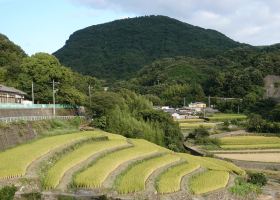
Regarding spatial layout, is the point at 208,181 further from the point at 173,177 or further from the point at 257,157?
the point at 257,157

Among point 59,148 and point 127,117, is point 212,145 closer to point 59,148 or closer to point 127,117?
point 127,117

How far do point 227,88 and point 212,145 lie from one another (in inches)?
2755

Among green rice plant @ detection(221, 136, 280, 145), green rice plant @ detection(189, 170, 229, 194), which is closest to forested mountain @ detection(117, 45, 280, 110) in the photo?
green rice plant @ detection(221, 136, 280, 145)

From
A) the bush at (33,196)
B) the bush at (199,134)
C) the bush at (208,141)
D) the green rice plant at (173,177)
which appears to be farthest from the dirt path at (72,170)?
the bush at (199,134)

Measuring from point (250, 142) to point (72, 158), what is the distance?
32.1 metres

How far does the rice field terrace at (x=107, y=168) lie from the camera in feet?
70.5

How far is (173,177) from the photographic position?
24688 mm

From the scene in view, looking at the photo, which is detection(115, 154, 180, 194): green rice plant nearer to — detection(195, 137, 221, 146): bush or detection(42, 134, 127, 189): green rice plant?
detection(42, 134, 127, 189): green rice plant

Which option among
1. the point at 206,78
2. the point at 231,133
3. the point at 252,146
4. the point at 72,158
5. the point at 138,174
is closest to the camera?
the point at 138,174

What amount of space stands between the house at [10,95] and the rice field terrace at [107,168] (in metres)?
13.3

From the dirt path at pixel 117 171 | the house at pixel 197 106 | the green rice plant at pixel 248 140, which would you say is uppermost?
the house at pixel 197 106

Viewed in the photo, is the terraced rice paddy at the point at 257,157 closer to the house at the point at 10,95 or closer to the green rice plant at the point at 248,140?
the green rice plant at the point at 248,140

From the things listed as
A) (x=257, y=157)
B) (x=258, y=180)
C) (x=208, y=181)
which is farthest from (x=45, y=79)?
(x=208, y=181)

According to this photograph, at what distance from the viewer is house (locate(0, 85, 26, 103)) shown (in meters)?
43.5
